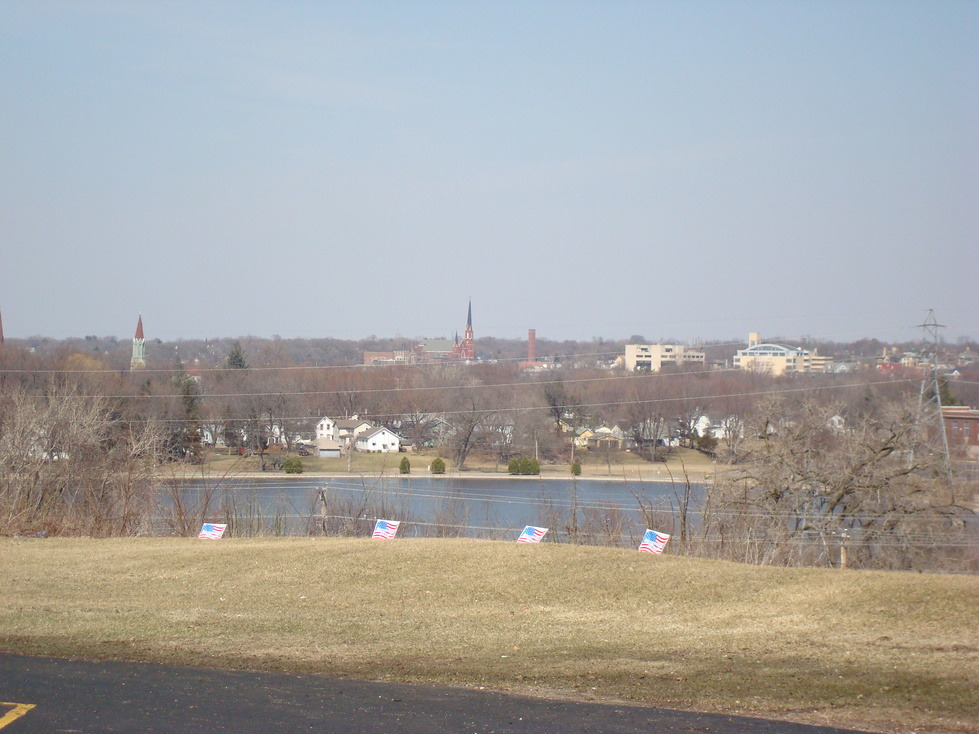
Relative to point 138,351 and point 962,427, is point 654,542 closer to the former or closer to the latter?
point 962,427

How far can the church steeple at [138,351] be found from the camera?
48.5 metres

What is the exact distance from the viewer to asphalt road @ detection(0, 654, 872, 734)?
21.4 ft

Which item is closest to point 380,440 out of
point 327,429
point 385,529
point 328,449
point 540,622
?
point 327,429

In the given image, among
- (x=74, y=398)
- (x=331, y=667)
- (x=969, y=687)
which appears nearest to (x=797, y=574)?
(x=969, y=687)

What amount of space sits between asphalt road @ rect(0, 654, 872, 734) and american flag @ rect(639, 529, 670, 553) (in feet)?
24.5

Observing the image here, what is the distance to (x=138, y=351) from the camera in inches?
2422

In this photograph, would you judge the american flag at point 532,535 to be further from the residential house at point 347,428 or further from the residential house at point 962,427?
the residential house at point 347,428

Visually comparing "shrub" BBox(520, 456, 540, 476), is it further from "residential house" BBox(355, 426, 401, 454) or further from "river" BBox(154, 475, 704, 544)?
"residential house" BBox(355, 426, 401, 454)

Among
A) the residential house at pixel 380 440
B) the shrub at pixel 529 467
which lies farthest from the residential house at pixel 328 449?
the shrub at pixel 529 467

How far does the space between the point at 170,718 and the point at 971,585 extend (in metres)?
9.52

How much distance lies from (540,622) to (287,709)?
4008mm

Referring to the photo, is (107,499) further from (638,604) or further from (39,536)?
(638,604)

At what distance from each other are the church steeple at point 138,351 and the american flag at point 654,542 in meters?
37.3

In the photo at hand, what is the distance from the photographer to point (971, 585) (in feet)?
36.3
